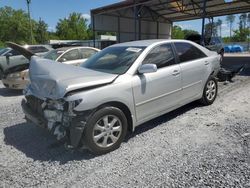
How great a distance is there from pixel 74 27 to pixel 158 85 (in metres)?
63.4

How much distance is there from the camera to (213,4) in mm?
20719

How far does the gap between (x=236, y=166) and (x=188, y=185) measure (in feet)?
2.64

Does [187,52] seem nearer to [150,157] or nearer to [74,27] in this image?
[150,157]

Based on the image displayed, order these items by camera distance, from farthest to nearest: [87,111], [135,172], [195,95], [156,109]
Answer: [195,95], [156,109], [87,111], [135,172]

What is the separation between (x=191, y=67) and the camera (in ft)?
16.8

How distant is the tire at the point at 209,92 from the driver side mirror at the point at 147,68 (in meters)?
2.16

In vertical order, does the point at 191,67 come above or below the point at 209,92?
above

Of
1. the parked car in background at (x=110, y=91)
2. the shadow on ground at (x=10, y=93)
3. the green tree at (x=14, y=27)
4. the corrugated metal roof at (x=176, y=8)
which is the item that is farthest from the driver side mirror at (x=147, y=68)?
the green tree at (x=14, y=27)

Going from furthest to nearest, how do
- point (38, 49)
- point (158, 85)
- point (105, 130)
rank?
1. point (38, 49)
2. point (158, 85)
3. point (105, 130)

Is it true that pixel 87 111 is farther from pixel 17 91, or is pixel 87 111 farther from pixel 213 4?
pixel 213 4

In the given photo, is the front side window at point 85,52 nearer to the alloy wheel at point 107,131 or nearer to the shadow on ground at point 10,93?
the shadow on ground at point 10,93

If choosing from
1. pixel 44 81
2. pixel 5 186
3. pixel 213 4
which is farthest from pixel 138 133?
pixel 213 4

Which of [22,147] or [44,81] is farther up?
[44,81]

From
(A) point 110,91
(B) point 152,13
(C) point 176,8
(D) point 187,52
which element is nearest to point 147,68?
(A) point 110,91
